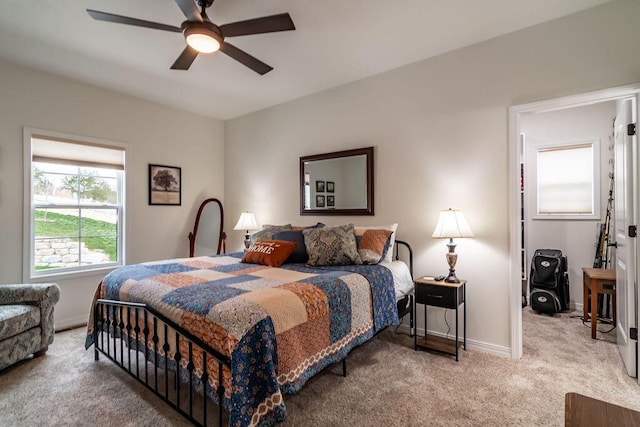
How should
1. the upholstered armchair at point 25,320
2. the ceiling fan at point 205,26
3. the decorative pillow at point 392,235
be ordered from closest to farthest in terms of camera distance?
1. the ceiling fan at point 205,26
2. the upholstered armchair at point 25,320
3. the decorative pillow at point 392,235

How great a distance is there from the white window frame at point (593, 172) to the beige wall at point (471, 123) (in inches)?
82.6

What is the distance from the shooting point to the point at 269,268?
2773 millimetres

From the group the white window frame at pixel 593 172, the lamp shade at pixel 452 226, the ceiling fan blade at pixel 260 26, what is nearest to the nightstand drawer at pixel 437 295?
the lamp shade at pixel 452 226

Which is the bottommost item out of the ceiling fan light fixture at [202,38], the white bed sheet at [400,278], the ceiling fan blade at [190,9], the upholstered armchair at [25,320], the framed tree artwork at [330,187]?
the upholstered armchair at [25,320]

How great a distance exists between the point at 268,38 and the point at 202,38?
2.61 ft

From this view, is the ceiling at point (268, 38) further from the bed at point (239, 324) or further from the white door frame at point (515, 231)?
the bed at point (239, 324)

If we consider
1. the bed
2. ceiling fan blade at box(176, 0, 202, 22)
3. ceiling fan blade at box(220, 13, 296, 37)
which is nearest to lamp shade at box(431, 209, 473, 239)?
the bed

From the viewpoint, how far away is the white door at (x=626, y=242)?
2305mm

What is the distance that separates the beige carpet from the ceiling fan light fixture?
2.40 meters

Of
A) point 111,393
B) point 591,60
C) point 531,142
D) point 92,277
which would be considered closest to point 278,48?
point 591,60

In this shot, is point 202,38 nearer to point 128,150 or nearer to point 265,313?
point 265,313

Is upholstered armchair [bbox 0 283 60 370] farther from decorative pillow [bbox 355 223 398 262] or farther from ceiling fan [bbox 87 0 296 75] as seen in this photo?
decorative pillow [bbox 355 223 398 262]

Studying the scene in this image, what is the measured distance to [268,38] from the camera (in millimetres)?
2738

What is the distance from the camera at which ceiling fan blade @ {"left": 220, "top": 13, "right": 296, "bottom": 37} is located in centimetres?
200
